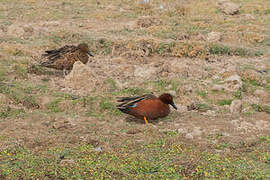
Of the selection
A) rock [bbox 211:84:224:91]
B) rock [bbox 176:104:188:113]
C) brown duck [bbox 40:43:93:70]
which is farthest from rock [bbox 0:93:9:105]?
rock [bbox 211:84:224:91]

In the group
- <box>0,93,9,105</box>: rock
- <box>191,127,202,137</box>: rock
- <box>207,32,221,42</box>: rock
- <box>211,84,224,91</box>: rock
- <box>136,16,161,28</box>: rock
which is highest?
<box>136,16,161,28</box>: rock

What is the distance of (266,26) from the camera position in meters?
14.9

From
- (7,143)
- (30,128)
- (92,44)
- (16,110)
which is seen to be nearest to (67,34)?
(92,44)

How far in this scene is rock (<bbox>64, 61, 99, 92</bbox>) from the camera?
870 cm

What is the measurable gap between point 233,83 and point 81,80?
360cm

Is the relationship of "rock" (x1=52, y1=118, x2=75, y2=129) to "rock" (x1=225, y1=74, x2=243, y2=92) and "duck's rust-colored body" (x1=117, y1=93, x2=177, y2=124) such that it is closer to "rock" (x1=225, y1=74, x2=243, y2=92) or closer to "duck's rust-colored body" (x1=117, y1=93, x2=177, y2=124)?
"duck's rust-colored body" (x1=117, y1=93, x2=177, y2=124)

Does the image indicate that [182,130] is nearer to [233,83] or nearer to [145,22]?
[233,83]

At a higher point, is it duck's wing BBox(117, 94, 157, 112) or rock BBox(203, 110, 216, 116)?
duck's wing BBox(117, 94, 157, 112)

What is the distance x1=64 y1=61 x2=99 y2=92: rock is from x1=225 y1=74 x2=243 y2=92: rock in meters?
3.11

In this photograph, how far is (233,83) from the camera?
8.97 meters

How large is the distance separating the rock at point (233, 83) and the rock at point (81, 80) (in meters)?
3.11

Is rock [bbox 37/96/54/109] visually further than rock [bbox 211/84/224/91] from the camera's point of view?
No

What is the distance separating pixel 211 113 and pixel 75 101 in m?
2.85

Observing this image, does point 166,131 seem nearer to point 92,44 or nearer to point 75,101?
point 75,101
